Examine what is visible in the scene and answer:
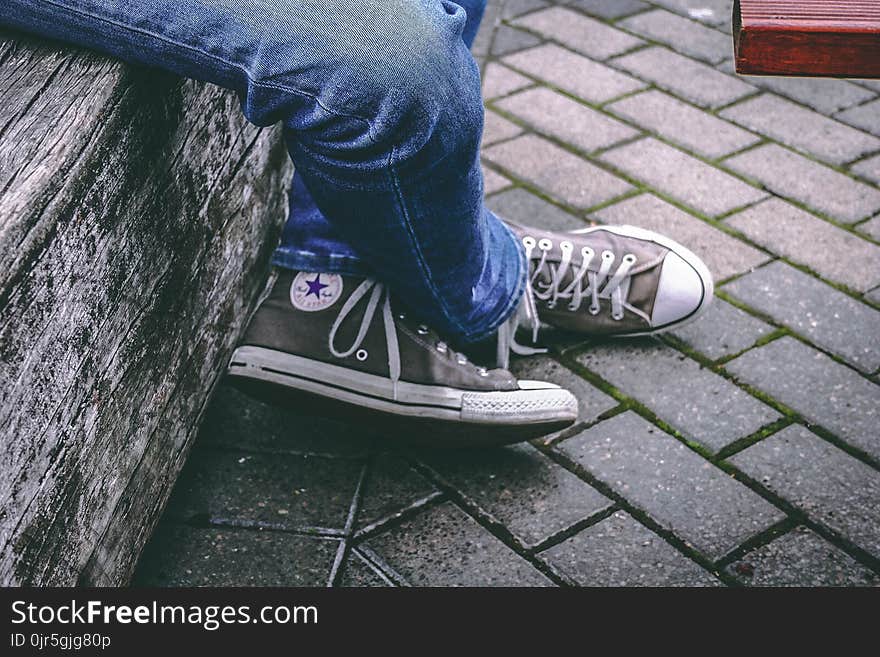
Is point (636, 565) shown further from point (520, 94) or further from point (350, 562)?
point (520, 94)

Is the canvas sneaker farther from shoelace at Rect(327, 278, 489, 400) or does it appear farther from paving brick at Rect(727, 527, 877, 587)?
paving brick at Rect(727, 527, 877, 587)

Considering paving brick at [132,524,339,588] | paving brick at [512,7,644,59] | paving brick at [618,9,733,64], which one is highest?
paving brick at [618,9,733,64]

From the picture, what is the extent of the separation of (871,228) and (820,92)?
0.69 meters

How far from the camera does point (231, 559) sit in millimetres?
1697

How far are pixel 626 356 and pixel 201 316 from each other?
843 mm

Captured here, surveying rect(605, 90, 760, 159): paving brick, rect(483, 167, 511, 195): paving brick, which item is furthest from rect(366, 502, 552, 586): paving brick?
rect(605, 90, 760, 159): paving brick

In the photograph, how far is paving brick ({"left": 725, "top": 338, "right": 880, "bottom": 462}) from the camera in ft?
6.34

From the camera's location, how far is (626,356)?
6.96 ft

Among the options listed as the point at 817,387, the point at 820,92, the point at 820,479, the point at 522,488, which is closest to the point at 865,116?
the point at 820,92

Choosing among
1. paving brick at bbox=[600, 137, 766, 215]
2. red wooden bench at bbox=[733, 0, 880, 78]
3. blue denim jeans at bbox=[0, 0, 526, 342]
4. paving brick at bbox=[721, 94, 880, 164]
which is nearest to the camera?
red wooden bench at bbox=[733, 0, 880, 78]

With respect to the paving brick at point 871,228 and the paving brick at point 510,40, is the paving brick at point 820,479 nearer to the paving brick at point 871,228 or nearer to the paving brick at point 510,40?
the paving brick at point 871,228

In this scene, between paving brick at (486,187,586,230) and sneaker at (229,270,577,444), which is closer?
sneaker at (229,270,577,444)

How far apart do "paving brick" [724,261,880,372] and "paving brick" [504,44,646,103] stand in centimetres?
87

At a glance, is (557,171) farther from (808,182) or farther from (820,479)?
(820,479)
